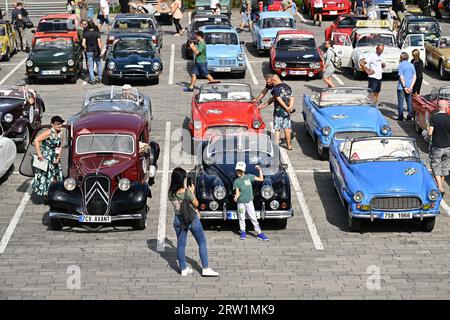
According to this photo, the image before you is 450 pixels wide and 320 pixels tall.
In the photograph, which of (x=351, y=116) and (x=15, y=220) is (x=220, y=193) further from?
(x=351, y=116)

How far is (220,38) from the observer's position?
104ft

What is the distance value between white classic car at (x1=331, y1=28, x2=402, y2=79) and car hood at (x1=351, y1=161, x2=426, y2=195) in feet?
42.3

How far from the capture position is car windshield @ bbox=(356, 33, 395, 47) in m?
32.1

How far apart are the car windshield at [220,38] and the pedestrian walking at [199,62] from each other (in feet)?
7.82

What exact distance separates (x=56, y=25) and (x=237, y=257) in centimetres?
2010

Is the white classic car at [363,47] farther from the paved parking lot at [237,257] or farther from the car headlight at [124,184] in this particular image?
the car headlight at [124,184]

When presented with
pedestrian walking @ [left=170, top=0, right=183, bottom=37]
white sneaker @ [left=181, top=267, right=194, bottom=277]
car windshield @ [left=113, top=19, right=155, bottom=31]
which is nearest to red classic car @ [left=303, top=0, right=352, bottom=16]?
pedestrian walking @ [left=170, top=0, right=183, bottom=37]

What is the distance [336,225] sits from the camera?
57.8ft

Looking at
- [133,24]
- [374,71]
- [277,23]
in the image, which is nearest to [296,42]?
[277,23]

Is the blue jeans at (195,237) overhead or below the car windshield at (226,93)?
overhead

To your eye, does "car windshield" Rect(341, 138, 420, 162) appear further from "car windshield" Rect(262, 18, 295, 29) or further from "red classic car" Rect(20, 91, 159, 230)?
"car windshield" Rect(262, 18, 295, 29)

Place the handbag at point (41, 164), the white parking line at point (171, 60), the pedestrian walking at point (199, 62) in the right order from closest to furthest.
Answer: the handbag at point (41, 164)
the pedestrian walking at point (199, 62)
the white parking line at point (171, 60)

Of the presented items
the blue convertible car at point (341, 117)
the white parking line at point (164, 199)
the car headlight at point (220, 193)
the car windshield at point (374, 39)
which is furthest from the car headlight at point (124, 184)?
the car windshield at point (374, 39)

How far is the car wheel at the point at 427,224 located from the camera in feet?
55.6
